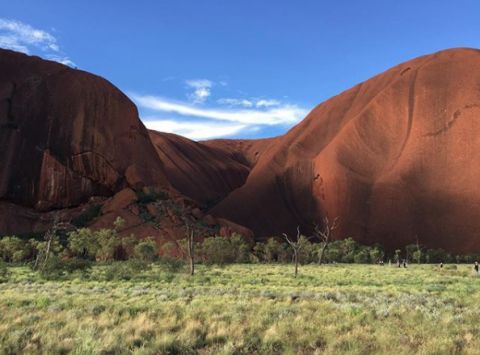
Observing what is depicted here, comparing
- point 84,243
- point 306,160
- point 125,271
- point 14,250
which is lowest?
point 14,250

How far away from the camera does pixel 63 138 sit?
7456 cm

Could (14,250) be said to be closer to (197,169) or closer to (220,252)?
(220,252)

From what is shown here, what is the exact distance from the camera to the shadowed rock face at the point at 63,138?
71.6m

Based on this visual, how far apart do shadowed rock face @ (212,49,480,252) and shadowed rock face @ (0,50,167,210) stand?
26.6 m

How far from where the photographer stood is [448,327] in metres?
10.2

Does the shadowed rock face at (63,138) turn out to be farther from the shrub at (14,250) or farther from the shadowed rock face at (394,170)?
the shadowed rock face at (394,170)

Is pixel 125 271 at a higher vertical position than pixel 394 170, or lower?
lower

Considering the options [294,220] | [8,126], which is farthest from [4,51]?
[294,220]

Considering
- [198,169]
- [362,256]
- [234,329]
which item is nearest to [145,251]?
[362,256]

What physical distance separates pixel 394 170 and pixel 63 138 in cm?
6326

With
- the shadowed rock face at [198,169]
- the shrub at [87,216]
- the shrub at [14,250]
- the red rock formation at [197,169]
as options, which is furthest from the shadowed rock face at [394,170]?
the shrub at [14,250]

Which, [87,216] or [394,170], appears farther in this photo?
[394,170]

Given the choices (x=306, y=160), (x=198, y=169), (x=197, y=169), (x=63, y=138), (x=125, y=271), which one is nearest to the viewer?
(x=125, y=271)

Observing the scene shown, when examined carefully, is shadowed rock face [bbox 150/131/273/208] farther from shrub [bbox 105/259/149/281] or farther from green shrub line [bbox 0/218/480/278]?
shrub [bbox 105/259/149/281]
